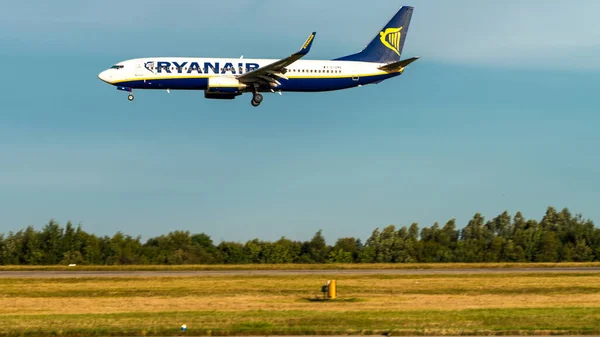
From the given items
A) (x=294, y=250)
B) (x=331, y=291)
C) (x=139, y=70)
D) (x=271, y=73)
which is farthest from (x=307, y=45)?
(x=294, y=250)

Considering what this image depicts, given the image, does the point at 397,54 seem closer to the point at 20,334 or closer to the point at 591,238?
the point at 591,238

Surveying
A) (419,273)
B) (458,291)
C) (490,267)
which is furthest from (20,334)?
(490,267)

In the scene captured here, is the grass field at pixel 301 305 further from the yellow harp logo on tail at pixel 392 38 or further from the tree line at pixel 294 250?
the tree line at pixel 294 250

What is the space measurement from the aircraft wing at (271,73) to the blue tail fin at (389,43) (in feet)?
25.2

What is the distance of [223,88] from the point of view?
2440 inches

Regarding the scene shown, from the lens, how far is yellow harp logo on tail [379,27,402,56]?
73.4m

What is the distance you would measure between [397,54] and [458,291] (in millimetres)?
30257

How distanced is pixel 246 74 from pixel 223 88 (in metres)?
1.86

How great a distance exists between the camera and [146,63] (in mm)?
62375

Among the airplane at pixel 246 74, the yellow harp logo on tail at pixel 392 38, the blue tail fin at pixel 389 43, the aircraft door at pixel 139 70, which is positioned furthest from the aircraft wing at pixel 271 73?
the yellow harp logo on tail at pixel 392 38

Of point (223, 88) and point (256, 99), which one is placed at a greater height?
point (223, 88)

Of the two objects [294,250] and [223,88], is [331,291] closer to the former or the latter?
[223,88]

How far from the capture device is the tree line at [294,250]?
95.6 m

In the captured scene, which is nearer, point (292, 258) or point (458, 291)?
point (458, 291)
